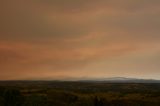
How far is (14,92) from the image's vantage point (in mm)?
100438

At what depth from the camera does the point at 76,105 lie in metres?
116

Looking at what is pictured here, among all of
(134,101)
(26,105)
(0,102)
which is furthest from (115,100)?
(0,102)

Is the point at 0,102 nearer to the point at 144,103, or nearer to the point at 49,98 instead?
the point at 49,98

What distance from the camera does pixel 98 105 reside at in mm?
105750

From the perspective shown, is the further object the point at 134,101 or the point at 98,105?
the point at 134,101

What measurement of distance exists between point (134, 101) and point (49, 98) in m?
33.6

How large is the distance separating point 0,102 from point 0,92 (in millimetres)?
7354

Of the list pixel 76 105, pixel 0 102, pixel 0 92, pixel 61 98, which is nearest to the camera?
pixel 0 102

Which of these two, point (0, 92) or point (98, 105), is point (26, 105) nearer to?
point (0, 92)

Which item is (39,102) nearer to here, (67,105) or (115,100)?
(67,105)

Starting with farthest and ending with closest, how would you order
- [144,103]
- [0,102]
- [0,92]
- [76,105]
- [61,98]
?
1. [61,98]
2. [144,103]
3. [76,105]
4. [0,92]
5. [0,102]

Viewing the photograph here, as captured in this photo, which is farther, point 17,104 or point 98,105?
point 98,105

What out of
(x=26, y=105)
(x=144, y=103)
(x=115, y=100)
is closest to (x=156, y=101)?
(x=144, y=103)

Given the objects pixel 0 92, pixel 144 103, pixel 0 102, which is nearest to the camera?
pixel 0 102
